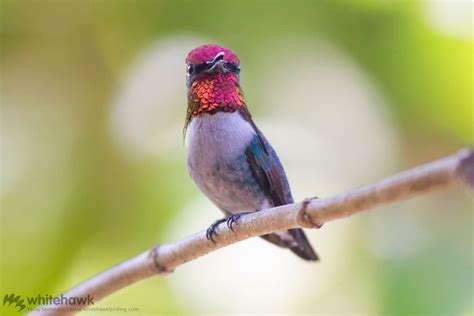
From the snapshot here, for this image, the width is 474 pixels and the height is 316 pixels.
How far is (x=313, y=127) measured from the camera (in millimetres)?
2076

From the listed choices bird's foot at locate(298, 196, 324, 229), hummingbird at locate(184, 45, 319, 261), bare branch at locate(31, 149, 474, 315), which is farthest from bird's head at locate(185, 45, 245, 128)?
bird's foot at locate(298, 196, 324, 229)

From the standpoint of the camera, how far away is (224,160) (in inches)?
61.3

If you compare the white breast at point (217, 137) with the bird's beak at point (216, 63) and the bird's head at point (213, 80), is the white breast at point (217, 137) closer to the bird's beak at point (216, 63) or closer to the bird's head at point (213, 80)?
the bird's head at point (213, 80)

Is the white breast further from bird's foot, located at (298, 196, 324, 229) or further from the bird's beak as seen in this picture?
bird's foot, located at (298, 196, 324, 229)

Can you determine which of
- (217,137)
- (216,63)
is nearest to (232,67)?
(216,63)

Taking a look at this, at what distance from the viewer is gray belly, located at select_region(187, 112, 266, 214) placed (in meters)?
1.49

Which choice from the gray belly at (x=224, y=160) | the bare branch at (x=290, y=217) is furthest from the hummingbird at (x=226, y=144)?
the bare branch at (x=290, y=217)

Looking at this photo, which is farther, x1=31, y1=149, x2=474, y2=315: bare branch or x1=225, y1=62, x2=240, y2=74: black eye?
x1=225, y1=62, x2=240, y2=74: black eye

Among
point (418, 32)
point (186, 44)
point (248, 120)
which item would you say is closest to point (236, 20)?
point (186, 44)

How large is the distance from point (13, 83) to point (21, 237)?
0.53 meters

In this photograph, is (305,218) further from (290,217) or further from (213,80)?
(213,80)

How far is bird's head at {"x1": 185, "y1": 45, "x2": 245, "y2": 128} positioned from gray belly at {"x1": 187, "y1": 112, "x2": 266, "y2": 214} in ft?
0.09

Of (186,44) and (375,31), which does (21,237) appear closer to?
(186,44)

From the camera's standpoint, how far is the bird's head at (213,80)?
1.35 meters
